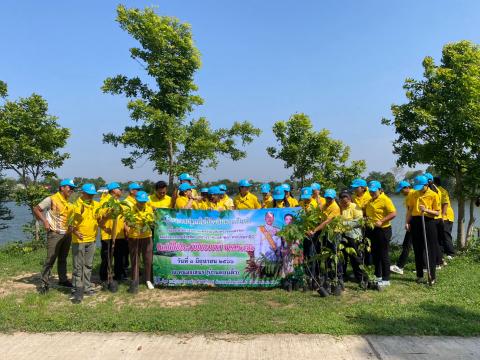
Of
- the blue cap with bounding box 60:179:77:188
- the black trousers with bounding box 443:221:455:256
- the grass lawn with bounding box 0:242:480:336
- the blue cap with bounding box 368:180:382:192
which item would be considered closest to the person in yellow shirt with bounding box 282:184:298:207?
the blue cap with bounding box 368:180:382:192

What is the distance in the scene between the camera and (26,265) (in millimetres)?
8531

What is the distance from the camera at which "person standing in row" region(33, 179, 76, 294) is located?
6434 millimetres

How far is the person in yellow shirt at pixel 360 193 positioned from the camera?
7.11 metres

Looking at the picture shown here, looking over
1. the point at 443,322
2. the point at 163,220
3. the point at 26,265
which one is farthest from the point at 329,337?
the point at 26,265

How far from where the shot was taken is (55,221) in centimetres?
657

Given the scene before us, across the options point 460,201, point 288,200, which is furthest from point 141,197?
point 460,201

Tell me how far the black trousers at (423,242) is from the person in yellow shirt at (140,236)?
4.40 metres

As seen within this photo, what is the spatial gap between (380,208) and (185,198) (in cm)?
333

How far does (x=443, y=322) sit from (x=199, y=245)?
357cm

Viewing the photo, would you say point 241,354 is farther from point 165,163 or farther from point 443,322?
point 165,163

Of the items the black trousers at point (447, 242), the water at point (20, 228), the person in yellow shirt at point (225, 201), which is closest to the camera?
the person in yellow shirt at point (225, 201)

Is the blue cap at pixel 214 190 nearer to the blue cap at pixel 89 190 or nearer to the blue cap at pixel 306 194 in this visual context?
the blue cap at pixel 306 194

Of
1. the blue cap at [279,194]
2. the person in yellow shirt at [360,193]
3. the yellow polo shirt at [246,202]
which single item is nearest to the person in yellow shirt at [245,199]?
the yellow polo shirt at [246,202]

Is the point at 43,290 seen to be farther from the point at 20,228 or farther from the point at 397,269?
the point at 20,228
